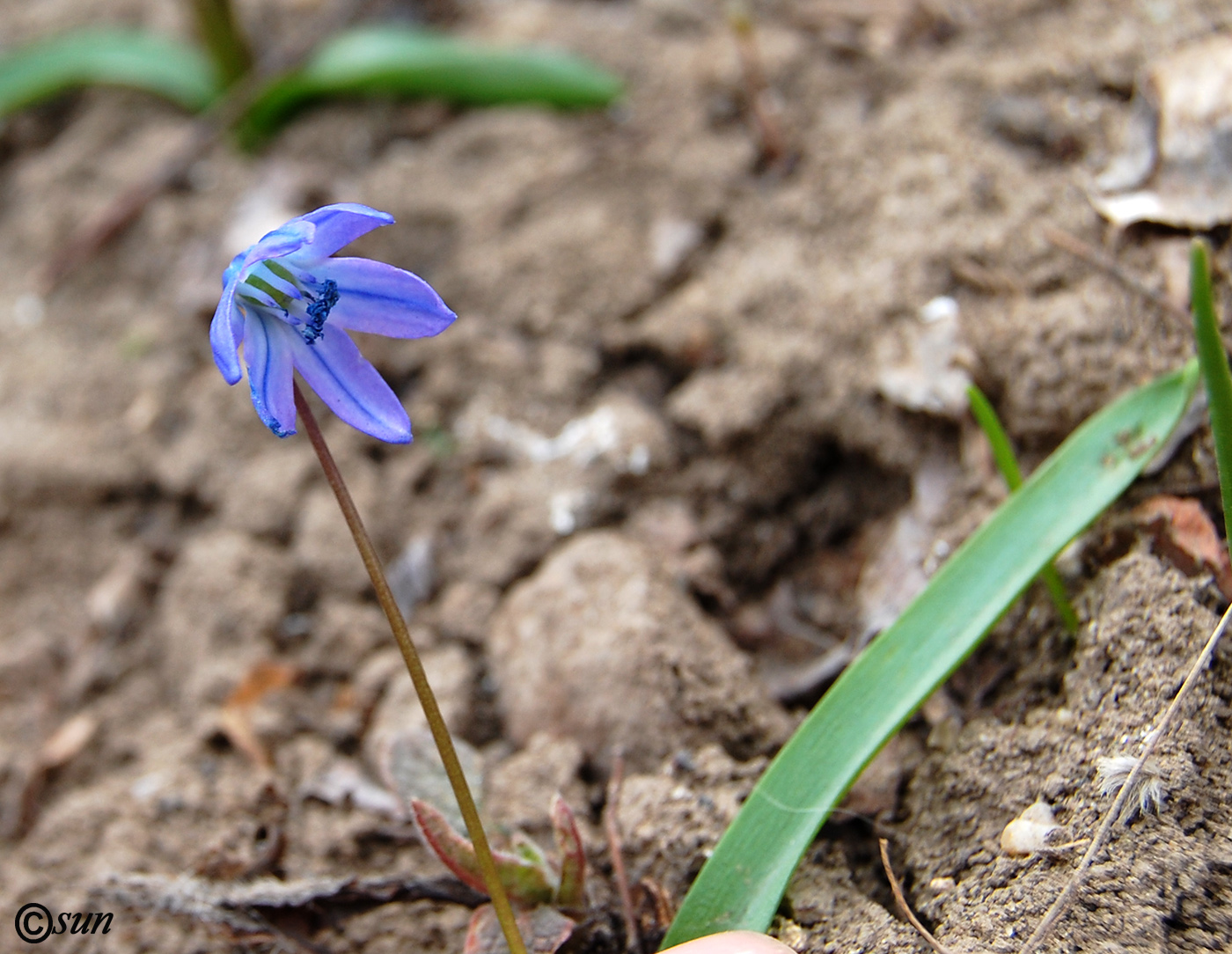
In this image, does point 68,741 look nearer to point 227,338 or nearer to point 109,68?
point 227,338

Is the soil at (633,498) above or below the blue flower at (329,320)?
below

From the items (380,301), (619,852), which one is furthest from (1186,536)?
(380,301)

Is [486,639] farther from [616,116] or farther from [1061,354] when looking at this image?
[616,116]

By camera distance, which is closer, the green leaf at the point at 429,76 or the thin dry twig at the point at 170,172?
the green leaf at the point at 429,76

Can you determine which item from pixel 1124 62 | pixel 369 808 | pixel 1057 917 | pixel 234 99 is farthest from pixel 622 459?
pixel 234 99

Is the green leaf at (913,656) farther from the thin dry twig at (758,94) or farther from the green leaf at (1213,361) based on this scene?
the thin dry twig at (758,94)

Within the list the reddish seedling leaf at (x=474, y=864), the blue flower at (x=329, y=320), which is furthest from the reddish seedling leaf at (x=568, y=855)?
the blue flower at (x=329, y=320)
